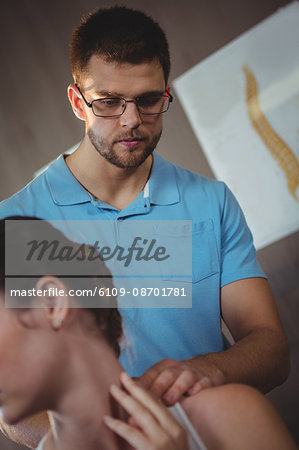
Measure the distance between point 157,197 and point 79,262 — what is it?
0.43 meters

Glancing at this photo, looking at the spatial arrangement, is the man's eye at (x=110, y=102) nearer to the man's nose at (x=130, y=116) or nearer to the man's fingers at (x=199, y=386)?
the man's nose at (x=130, y=116)

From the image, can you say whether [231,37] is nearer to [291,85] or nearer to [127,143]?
[291,85]

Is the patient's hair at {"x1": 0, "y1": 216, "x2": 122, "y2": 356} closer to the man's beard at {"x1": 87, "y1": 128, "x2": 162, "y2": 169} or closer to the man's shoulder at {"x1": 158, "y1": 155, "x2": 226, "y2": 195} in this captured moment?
the man's beard at {"x1": 87, "y1": 128, "x2": 162, "y2": 169}

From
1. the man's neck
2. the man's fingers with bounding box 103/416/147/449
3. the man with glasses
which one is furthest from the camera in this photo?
the man's neck

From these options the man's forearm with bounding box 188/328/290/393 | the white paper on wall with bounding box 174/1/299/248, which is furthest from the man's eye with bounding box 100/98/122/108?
the white paper on wall with bounding box 174/1/299/248

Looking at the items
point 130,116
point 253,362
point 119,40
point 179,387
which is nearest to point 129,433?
point 179,387

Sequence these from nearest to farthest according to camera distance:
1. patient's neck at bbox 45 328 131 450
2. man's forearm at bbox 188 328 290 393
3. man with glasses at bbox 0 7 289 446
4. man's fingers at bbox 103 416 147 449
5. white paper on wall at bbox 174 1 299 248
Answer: man's fingers at bbox 103 416 147 449
patient's neck at bbox 45 328 131 450
man's forearm at bbox 188 328 290 393
man with glasses at bbox 0 7 289 446
white paper on wall at bbox 174 1 299 248

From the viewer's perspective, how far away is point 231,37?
2.14 m

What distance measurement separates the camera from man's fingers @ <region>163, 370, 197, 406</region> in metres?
0.76

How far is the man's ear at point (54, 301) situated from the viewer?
0.79m

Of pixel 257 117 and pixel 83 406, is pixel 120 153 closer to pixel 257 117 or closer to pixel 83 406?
pixel 83 406

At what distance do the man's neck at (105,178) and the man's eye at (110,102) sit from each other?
0.14 m

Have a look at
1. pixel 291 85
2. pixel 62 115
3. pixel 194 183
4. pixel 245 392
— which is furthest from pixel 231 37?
pixel 245 392

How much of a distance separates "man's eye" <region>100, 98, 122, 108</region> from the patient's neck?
Answer: 0.64 meters
